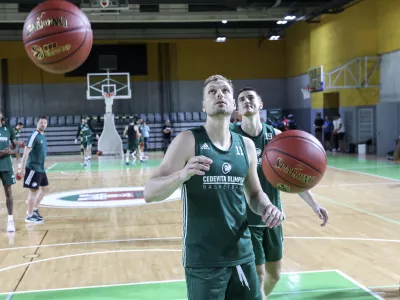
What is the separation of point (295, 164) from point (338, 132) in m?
18.6

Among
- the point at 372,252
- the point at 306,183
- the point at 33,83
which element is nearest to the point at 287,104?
the point at 33,83

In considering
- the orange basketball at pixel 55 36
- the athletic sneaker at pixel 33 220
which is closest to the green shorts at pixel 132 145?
the athletic sneaker at pixel 33 220

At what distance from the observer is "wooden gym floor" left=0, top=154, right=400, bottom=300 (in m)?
4.86

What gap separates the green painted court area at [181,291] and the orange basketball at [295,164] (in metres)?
1.57

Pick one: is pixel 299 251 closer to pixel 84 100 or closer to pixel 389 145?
pixel 389 145

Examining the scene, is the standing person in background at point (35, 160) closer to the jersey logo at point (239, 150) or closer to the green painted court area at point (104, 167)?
the jersey logo at point (239, 150)

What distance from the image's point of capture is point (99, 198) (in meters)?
10.7

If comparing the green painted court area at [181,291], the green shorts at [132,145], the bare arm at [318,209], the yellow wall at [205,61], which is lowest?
the green painted court area at [181,291]

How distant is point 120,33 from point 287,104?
10.2 metres

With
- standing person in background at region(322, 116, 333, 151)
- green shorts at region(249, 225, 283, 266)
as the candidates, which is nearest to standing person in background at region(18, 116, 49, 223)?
green shorts at region(249, 225, 283, 266)

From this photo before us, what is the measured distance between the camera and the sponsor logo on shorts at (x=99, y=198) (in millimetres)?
10000

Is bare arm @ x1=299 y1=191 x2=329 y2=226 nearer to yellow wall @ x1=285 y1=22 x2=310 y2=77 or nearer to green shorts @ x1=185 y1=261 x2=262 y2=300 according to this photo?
green shorts @ x1=185 y1=261 x2=262 y2=300

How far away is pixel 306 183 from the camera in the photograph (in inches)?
133

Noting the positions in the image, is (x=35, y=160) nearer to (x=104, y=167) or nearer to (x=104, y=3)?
(x=104, y=167)
